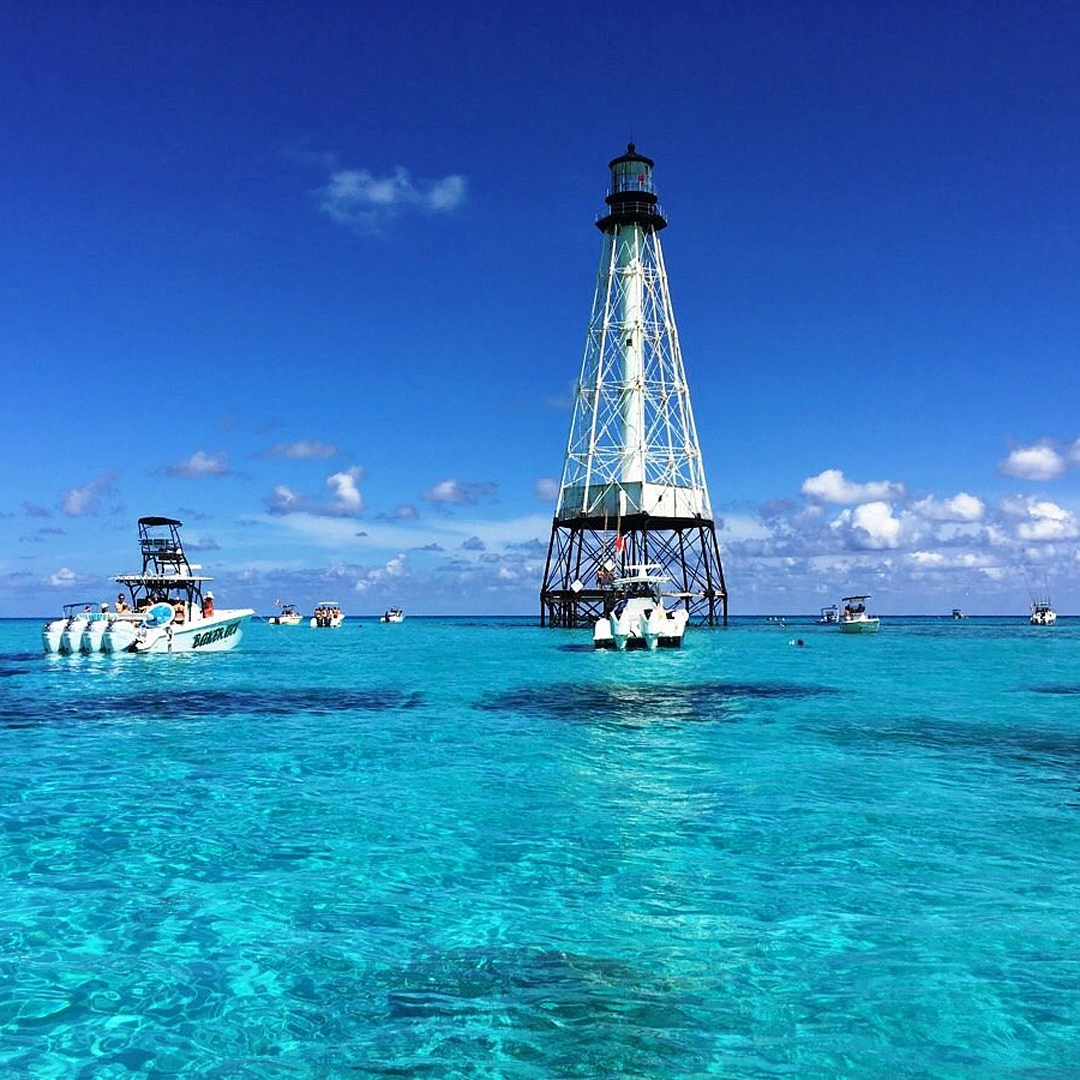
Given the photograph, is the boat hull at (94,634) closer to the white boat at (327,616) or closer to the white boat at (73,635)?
the white boat at (73,635)

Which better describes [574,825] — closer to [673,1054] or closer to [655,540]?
[673,1054]

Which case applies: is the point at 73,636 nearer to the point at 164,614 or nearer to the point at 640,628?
the point at 164,614

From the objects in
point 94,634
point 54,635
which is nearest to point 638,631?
point 94,634

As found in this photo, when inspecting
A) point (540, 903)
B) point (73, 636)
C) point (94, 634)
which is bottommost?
→ point (540, 903)

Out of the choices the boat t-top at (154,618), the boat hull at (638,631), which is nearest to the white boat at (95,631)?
the boat t-top at (154,618)

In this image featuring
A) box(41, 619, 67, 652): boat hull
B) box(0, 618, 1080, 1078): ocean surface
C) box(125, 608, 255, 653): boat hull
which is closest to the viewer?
box(0, 618, 1080, 1078): ocean surface

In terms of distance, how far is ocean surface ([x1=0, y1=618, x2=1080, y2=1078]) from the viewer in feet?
21.6

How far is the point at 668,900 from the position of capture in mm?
9555

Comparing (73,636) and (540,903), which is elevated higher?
(73,636)

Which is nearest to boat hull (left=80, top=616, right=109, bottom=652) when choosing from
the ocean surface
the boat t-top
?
the boat t-top

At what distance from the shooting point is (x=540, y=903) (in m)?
9.52

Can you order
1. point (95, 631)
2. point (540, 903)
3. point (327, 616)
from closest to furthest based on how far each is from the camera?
point (540, 903) → point (95, 631) → point (327, 616)

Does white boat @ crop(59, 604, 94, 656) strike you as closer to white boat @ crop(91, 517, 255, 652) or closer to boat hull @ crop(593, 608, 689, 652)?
white boat @ crop(91, 517, 255, 652)

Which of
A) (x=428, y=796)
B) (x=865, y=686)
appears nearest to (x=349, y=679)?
(x=865, y=686)
